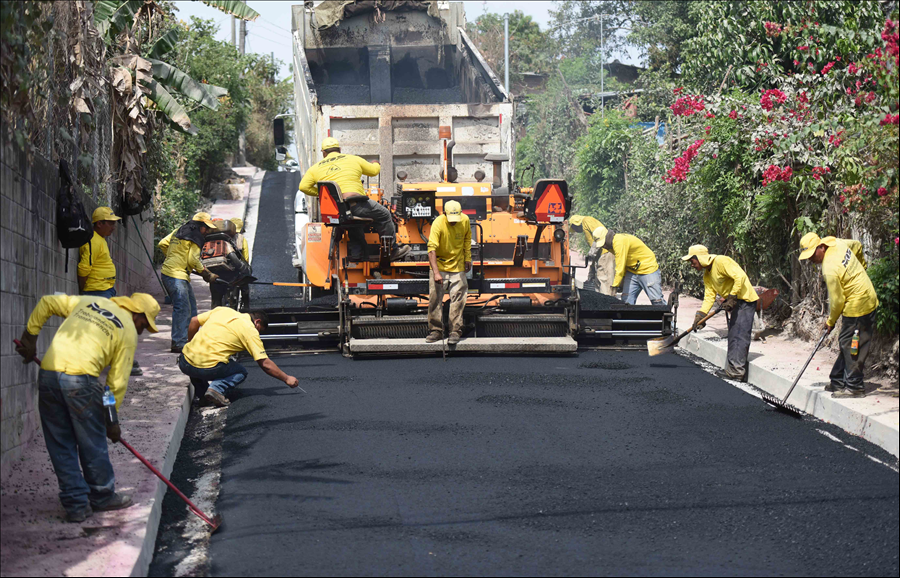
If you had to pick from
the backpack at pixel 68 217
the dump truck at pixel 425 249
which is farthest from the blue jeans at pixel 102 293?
the dump truck at pixel 425 249

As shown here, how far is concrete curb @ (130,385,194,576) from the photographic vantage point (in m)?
4.12

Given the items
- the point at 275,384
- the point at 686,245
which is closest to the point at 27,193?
the point at 275,384

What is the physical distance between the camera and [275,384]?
8.07 meters

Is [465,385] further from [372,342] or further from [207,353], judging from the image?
[207,353]

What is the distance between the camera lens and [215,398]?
7.31 metres

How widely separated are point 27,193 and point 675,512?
4.16 m

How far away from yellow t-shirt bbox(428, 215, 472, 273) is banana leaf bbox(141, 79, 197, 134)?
2.86 metres

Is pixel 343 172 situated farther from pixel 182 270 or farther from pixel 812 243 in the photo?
pixel 812 243

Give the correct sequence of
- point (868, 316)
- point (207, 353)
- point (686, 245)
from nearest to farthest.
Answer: point (868, 316) → point (207, 353) → point (686, 245)

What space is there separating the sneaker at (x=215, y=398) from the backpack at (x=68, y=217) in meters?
1.44

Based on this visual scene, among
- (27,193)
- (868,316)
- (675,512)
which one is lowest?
(675,512)

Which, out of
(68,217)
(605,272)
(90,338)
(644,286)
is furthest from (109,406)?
(605,272)

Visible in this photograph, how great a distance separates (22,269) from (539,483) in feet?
10.5

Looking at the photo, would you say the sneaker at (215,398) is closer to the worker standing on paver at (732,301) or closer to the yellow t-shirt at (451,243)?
the yellow t-shirt at (451,243)
